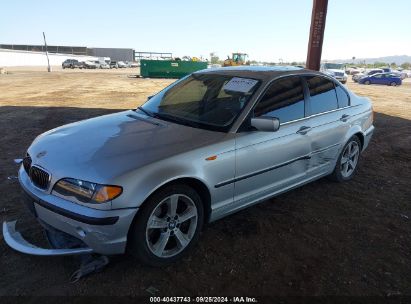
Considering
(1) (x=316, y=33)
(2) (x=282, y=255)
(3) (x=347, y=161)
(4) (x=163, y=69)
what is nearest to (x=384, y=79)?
(4) (x=163, y=69)

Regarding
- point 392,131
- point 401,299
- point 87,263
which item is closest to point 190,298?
point 87,263

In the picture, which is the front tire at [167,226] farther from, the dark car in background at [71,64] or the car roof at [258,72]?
the dark car in background at [71,64]

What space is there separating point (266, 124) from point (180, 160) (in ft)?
3.14

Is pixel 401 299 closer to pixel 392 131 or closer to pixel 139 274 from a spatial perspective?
pixel 139 274

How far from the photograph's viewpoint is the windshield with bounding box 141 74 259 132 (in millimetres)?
3645

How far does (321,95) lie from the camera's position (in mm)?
4570

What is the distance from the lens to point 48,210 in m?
2.83

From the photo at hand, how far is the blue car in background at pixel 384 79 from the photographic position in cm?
3406

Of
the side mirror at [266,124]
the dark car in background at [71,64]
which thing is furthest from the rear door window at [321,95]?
the dark car in background at [71,64]

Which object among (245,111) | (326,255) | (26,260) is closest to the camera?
(26,260)

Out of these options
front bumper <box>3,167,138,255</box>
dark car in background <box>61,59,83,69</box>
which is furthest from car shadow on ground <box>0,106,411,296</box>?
dark car in background <box>61,59,83,69</box>

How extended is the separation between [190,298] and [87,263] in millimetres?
964

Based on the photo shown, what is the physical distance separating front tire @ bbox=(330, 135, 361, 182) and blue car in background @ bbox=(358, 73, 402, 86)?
3318 cm

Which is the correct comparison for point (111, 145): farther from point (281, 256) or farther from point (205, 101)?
point (281, 256)
